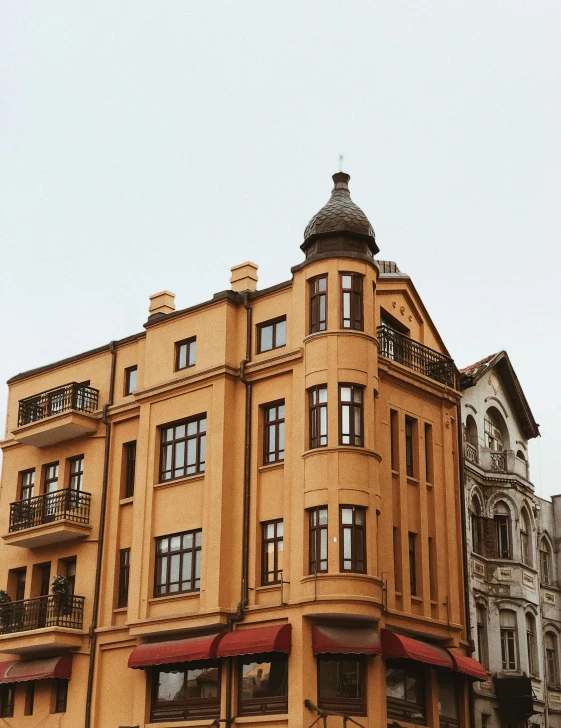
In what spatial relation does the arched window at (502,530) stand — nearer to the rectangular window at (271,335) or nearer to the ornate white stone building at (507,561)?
the ornate white stone building at (507,561)

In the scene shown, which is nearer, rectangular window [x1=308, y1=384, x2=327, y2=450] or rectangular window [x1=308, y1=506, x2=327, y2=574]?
rectangular window [x1=308, y1=506, x2=327, y2=574]

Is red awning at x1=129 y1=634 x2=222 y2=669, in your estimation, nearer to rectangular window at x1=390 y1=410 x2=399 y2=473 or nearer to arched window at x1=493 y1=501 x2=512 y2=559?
rectangular window at x1=390 y1=410 x2=399 y2=473

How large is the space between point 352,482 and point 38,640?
1229 cm

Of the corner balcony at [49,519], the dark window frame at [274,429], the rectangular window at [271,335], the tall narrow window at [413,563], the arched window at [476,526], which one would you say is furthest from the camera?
the arched window at [476,526]

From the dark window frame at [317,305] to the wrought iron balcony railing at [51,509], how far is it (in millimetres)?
10130

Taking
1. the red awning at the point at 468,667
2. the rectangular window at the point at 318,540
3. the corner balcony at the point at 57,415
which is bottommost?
the red awning at the point at 468,667

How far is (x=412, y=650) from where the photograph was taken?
104 feet

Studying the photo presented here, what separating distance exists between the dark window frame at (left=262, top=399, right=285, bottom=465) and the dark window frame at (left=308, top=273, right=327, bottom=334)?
8.22 feet

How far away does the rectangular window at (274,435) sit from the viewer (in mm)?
34281

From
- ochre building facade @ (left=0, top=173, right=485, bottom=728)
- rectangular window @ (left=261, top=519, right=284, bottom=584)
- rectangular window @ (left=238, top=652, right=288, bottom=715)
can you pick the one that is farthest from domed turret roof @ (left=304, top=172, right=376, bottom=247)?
rectangular window @ (left=238, top=652, right=288, bottom=715)

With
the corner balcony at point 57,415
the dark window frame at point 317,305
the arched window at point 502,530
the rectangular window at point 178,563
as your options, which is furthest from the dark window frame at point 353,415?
the corner balcony at point 57,415

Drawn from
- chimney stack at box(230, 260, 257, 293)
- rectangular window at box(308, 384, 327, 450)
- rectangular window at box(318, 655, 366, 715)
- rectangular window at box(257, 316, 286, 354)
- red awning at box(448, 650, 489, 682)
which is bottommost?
rectangular window at box(318, 655, 366, 715)

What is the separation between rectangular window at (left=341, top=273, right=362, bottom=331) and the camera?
111ft

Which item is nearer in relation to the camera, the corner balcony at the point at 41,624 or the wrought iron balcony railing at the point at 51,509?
the corner balcony at the point at 41,624
